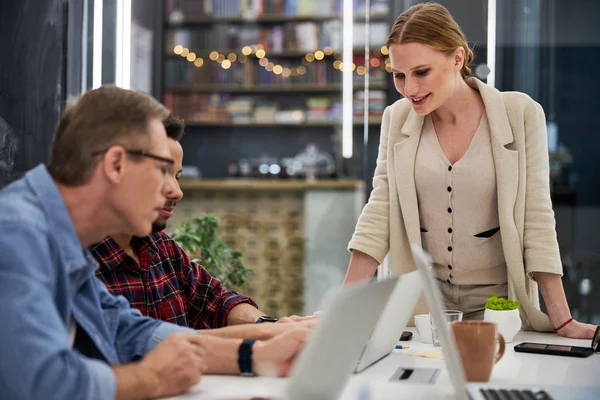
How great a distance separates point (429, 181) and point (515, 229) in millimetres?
255

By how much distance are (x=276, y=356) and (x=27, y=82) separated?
1954 mm

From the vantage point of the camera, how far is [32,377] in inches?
44.4

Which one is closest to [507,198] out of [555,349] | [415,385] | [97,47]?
[555,349]

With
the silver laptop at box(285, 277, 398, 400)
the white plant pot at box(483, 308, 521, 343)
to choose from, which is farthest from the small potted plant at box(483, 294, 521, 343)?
the silver laptop at box(285, 277, 398, 400)

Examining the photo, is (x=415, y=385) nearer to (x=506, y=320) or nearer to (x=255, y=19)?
(x=506, y=320)

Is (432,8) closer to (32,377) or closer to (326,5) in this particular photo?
(32,377)

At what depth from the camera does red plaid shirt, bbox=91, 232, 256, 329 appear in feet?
6.14

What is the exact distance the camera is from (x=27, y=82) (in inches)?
120

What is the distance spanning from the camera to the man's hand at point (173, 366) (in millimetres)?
1299

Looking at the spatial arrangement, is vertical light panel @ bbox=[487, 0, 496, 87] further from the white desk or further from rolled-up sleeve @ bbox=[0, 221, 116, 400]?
rolled-up sleeve @ bbox=[0, 221, 116, 400]

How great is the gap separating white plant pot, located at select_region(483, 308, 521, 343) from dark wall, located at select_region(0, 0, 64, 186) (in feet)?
5.81

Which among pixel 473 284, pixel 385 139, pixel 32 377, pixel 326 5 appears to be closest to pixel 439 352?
pixel 473 284

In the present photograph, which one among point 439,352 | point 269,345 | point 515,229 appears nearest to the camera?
point 269,345

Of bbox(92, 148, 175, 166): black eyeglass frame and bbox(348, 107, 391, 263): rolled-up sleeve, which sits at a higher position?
bbox(92, 148, 175, 166): black eyeglass frame
